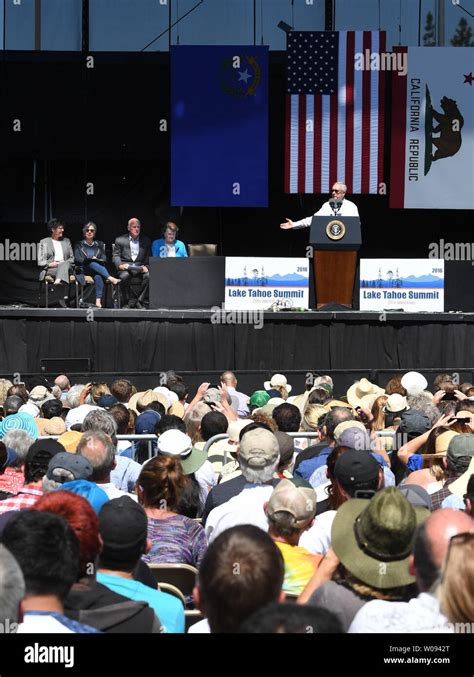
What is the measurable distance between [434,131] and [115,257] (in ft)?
18.7

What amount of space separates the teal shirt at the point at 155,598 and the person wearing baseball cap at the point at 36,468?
1346 millimetres

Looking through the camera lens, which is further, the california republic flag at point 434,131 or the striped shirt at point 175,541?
the california republic flag at point 434,131

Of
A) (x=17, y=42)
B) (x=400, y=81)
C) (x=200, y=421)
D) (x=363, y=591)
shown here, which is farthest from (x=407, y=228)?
(x=363, y=591)

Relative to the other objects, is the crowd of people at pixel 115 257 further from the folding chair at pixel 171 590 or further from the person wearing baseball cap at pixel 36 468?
the folding chair at pixel 171 590

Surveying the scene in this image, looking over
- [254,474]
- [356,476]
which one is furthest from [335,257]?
[356,476]

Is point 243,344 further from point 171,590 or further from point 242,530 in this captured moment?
point 242,530

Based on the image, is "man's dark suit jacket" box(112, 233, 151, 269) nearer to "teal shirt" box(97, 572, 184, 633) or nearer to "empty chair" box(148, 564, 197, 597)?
"empty chair" box(148, 564, 197, 597)

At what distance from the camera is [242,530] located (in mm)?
3078

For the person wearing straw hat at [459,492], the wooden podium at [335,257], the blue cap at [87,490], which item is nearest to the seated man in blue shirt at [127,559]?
the blue cap at [87,490]

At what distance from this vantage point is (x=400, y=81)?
18.1 m

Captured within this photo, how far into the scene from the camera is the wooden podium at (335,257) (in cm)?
1464

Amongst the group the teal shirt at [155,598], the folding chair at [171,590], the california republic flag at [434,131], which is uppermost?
the california republic flag at [434,131]
